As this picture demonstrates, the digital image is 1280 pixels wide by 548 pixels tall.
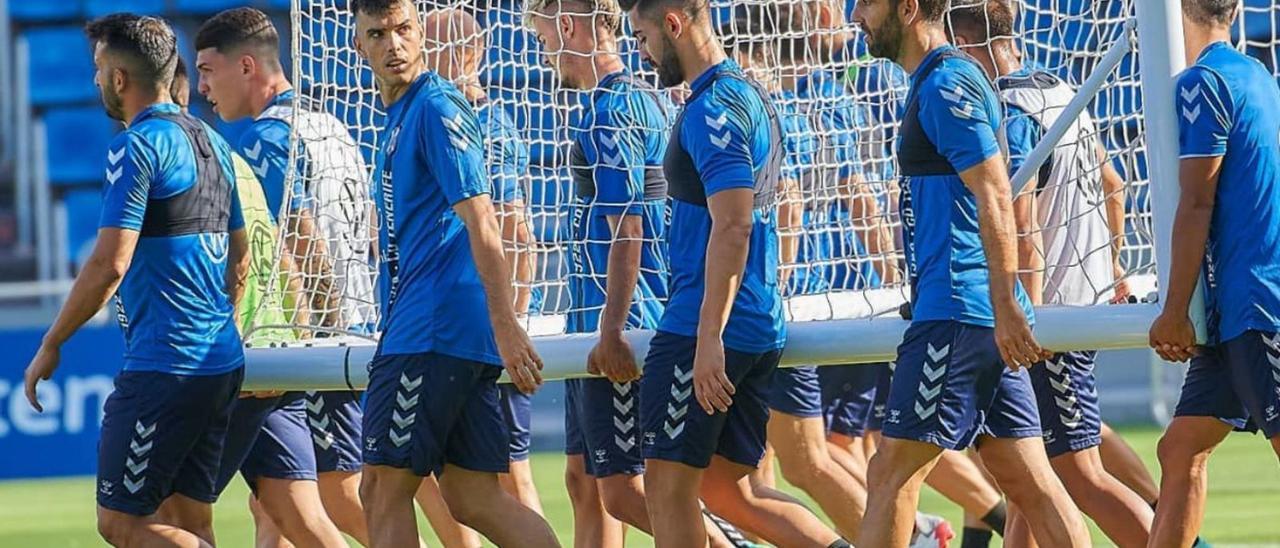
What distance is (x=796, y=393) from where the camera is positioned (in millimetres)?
7668

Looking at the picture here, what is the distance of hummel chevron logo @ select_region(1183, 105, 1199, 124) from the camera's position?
5.50m

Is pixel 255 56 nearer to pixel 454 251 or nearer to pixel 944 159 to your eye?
pixel 454 251

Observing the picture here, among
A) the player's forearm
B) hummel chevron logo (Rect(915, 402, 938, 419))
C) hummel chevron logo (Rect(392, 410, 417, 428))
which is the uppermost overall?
the player's forearm

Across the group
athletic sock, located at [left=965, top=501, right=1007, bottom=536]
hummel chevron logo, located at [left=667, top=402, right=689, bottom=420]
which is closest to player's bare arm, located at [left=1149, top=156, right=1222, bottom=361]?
hummel chevron logo, located at [left=667, top=402, right=689, bottom=420]

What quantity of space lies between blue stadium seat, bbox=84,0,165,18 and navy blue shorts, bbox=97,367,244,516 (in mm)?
14940

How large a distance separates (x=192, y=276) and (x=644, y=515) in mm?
1703

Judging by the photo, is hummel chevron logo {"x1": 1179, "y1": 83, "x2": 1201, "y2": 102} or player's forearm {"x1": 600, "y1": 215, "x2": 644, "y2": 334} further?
player's forearm {"x1": 600, "y1": 215, "x2": 644, "y2": 334}

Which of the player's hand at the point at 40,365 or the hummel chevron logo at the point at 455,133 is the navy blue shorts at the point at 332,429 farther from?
the hummel chevron logo at the point at 455,133

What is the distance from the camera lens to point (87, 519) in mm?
12117

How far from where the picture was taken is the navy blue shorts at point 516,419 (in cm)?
772

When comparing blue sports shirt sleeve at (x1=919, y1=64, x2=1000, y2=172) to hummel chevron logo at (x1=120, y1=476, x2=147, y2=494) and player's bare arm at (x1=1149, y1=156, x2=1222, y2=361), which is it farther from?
hummel chevron logo at (x1=120, y1=476, x2=147, y2=494)

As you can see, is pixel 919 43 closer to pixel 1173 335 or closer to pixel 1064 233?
pixel 1173 335

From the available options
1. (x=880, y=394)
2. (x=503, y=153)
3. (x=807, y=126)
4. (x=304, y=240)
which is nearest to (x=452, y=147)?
(x=304, y=240)

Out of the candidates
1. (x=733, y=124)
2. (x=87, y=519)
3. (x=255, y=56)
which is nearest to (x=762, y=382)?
(x=733, y=124)
